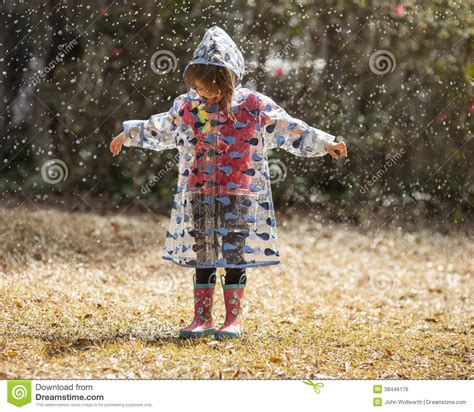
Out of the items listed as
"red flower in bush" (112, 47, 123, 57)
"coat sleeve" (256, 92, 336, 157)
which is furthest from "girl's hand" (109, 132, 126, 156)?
"red flower in bush" (112, 47, 123, 57)

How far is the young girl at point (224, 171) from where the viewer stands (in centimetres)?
266

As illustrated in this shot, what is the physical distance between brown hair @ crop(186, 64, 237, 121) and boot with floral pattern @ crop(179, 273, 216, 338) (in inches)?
25.2

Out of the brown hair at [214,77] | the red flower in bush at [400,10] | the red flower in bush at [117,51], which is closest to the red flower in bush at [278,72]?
the red flower in bush at [400,10]

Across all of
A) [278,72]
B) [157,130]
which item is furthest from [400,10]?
[157,130]

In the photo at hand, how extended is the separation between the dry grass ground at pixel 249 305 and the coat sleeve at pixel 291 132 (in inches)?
27.4

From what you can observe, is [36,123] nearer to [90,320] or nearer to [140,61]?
[140,61]

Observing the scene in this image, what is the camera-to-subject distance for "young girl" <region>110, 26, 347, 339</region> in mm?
2660

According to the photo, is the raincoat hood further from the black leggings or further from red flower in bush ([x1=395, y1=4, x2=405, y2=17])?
red flower in bush ([x1=395, y1=4, x2=405, y2=17])

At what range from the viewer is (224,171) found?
2.67 m

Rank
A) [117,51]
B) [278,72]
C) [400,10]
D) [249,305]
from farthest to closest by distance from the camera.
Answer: [400,10]
[278,72]
[117,51]
[249,305]

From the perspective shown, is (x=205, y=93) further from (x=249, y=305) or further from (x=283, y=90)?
(x=283, y=90)

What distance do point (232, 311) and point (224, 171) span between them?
0.49 m

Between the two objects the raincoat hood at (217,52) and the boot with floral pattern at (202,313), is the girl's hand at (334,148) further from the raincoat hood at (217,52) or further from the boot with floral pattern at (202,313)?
the boot with floral pattern at (202,313)

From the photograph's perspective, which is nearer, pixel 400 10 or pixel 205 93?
pixel 205 93
